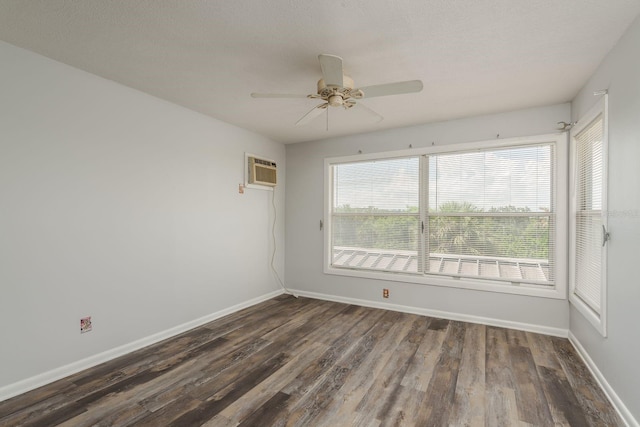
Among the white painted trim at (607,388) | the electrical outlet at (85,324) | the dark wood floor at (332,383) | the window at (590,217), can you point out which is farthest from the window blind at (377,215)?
the electrical outlet at (85,324)

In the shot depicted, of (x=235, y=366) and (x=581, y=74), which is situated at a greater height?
(x=581, y=74)

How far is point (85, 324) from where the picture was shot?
98.4 inches

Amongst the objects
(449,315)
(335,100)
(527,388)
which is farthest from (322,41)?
(449,315)

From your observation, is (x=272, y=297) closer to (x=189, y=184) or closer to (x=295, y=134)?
(x=189, y=184)

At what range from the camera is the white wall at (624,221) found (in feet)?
5.82

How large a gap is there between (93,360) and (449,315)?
367 centimetres

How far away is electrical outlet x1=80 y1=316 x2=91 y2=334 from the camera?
2.48m

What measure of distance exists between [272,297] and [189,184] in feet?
7.07

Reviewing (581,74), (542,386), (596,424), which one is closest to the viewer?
(596,424)

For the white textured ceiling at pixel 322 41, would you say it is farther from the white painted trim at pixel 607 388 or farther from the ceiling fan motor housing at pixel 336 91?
the white painted trim at pixel 607 388

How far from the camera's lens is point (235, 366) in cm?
255

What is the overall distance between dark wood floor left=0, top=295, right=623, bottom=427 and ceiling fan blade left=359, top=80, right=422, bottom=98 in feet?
7.02


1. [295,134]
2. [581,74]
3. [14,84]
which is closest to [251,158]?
[295,134]

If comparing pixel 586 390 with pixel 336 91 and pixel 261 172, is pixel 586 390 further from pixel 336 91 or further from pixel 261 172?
pixel 261 172
